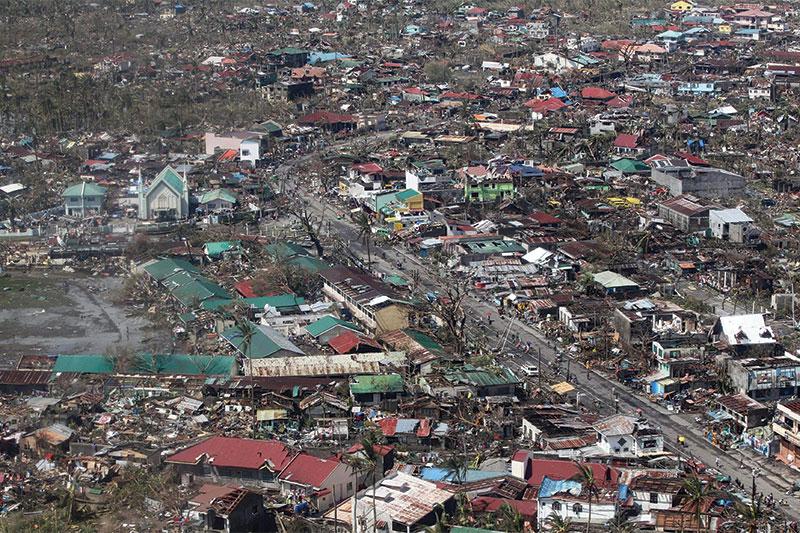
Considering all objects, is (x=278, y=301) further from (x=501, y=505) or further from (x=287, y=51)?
(x=287, y=51)

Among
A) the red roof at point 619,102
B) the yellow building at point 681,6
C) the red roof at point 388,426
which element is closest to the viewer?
the red roof at point 388,426

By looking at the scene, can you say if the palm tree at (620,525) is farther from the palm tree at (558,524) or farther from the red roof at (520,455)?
the red roof at (520,455)

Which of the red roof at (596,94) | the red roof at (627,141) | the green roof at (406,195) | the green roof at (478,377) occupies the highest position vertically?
the green roof at (478,377)

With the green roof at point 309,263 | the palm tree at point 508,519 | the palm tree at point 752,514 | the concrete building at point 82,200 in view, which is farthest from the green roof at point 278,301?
the palm tree at point 752,514

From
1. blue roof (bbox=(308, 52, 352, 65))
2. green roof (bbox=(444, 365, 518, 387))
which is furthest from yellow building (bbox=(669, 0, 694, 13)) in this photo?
green roof (bbox=(444, 365, 518, 387))

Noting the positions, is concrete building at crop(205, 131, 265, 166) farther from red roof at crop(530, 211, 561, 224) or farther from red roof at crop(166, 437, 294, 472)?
red roof at crop(166, 437, 294, 472)

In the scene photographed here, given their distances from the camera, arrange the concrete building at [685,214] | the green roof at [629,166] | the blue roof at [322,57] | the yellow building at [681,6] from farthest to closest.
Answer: the yellow building at [681,6], the blue roof at [322,57], the green roof at [629,166], the concrete building at [685,214]
